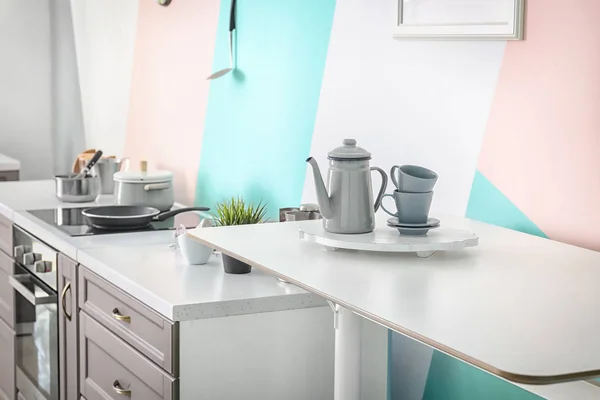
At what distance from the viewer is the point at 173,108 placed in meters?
3.58

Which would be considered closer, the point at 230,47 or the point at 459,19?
the point at 459,19

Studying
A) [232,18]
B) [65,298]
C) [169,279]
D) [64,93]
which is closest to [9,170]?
[64,93]

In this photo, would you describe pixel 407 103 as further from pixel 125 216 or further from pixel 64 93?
pixel 64 93

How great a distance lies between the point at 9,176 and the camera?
4.43 meters

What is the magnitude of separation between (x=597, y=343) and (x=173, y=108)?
107 inches

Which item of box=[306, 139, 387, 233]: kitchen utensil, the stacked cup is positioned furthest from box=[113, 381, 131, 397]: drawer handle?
the stacked cup

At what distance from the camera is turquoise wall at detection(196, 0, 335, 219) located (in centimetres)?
269

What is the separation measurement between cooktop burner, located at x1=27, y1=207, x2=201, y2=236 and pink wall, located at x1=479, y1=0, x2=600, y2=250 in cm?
119

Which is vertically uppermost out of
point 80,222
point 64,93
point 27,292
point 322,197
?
point 64,93

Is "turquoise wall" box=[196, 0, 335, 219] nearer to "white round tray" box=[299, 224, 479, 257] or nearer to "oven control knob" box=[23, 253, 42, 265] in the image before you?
"oven control knob" box=[23, 253, 42, 265]

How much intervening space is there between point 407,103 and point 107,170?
1.74 meters

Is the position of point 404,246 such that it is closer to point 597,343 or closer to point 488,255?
point 488,255

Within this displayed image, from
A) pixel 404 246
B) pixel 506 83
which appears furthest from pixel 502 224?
pixel 404 246

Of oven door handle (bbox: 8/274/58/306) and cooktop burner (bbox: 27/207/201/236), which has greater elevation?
cooktop burner (bbox: 27/207/201/236)
